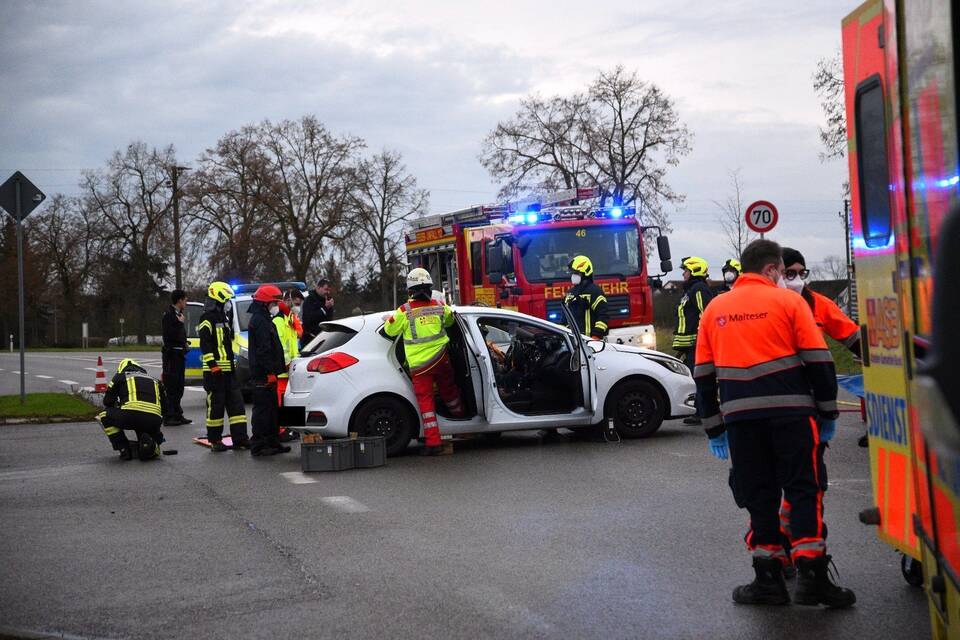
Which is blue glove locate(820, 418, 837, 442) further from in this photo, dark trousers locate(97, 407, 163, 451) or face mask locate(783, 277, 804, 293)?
dark trousers locate(97, 407, 163, 451)

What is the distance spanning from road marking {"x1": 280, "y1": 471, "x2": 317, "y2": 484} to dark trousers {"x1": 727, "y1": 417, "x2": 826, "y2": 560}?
556 centimetres

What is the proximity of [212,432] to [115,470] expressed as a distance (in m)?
1.61

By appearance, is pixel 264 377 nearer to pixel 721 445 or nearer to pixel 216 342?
pixel 216 342

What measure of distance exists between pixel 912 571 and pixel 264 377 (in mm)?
8257

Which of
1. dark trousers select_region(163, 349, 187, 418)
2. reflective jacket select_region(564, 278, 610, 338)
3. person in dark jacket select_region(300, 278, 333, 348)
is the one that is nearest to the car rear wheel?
reflective jacket select_region(564, 278, 610, 338)

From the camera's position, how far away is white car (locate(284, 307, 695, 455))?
1161cm

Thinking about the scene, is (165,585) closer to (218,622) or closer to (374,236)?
(218,622)

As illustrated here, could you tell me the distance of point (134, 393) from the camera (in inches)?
484

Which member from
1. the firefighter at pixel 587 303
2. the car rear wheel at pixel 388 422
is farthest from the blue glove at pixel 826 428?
the firefighter at pixel 587 303

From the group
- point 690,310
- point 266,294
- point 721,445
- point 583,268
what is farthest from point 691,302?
point 721,445

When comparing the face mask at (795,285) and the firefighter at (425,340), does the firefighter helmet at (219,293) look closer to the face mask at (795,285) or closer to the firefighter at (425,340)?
the firefighter at (425,340)

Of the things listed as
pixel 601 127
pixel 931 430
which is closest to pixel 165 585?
pixel 931 430

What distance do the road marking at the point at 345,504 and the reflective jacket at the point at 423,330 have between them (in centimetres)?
225

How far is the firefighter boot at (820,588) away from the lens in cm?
544
